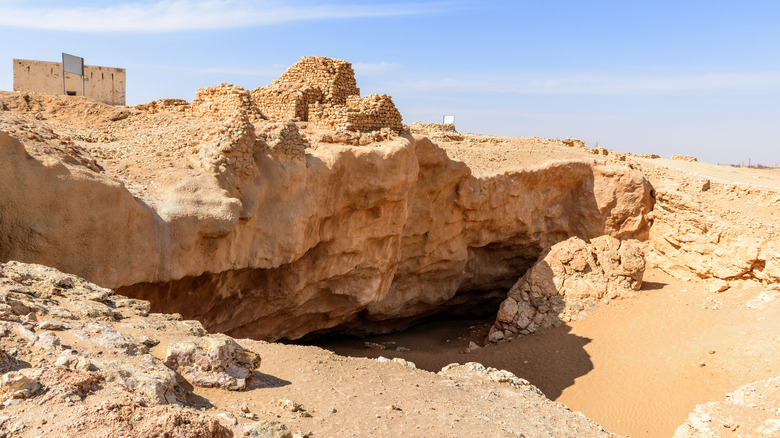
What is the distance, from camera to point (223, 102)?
11930mm

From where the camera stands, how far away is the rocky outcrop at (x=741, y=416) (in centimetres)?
871

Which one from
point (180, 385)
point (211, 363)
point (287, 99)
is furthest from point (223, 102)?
point (180, 385)

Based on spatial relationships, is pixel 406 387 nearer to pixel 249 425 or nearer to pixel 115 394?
pixel 249 425

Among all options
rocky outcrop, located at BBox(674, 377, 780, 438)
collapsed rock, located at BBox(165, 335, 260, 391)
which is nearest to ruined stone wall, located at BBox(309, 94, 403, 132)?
collapsed rock, located at BBox(165, 335, 260, 391)

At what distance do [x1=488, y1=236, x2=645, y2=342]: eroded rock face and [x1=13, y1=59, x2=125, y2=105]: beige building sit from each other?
12817 millimetres

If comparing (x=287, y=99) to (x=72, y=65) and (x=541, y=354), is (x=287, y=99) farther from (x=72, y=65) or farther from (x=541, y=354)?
(x=541, y=354)

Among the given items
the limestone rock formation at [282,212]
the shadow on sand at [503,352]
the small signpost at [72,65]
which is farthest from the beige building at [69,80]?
the shadow on sand at [503,352]

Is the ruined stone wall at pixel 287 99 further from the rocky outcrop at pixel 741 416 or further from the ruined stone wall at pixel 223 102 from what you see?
the rocky outcrop at pixel 741 416

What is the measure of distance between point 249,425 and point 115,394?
92 centimetres

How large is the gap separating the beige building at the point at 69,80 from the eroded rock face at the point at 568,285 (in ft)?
42.1

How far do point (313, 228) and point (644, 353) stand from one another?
8.32 meters

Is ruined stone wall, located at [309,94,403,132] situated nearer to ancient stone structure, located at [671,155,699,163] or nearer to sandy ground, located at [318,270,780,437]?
sandy ground, located at [318,270,780,437]

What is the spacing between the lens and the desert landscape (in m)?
4.43

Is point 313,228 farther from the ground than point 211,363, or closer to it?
farther from the ground
